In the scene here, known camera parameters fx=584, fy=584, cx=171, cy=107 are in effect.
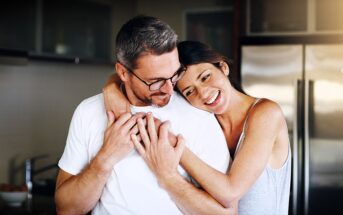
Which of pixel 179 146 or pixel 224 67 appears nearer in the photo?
pixel 179 146

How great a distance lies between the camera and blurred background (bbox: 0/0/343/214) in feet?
13.8

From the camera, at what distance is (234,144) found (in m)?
2.24

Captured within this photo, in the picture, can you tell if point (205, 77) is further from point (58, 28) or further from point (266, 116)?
point (58, 28)

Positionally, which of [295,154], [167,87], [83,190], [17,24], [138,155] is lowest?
[295,154]

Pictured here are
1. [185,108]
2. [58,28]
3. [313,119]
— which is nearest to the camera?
[185,108]

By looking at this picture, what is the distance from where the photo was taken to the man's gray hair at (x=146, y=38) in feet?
6.20

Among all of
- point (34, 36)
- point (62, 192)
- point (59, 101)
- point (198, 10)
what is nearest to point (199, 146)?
point (62, 192)

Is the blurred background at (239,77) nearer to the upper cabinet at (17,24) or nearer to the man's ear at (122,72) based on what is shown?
the upper cabinet at (17,24)

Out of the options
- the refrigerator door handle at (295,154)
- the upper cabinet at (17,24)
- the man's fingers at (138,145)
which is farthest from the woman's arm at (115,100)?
the refrigerator door handle at (295,154)

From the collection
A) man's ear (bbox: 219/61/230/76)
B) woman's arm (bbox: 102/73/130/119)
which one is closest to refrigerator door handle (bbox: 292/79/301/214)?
man's ear (bbox: 219/61/230/76)

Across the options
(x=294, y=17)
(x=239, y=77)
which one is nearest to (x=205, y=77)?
→ (x=239, y=77)

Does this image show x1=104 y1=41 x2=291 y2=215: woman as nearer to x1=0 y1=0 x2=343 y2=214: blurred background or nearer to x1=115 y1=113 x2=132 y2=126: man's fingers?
x1=115 y1=113 x2=132 y2=126: man's fingers

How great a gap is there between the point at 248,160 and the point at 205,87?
0.31 meters

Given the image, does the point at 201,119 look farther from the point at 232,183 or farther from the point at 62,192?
the point at 62,192
